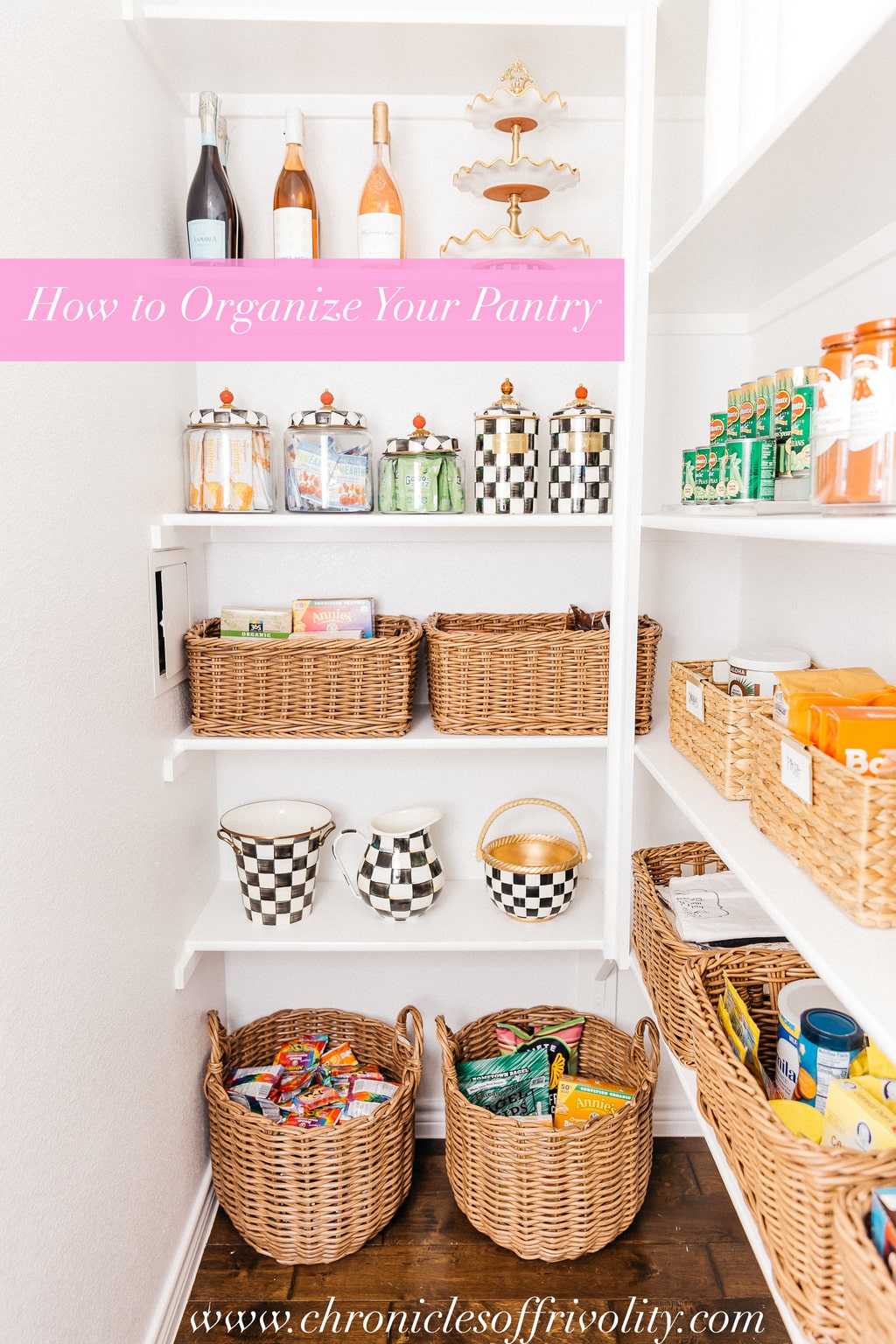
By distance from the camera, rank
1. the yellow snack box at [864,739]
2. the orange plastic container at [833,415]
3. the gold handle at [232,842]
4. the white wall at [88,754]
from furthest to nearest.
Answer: the gold handle at [232,842] → the white wall at [88,754] → the yellow snack box at [864,739] → the orange plastic container at [833,415]

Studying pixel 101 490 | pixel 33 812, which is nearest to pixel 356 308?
pixel 101 490

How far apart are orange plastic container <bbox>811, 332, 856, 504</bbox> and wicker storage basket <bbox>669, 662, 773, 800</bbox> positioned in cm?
47

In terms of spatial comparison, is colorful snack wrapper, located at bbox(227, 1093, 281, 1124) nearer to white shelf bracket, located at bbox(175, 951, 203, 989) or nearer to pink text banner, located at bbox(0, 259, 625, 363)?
white shelf bracket, located at bbox(175, 951, 203, 989)

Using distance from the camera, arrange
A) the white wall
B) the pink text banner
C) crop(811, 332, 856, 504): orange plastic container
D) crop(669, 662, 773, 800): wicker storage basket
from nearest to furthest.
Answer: crop(811, 332, 856, 504): orange plastic container, the white wall, crop(669, 662, 773, 800): wicker storage basket, the pink text banner

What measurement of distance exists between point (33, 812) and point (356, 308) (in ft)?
3.79

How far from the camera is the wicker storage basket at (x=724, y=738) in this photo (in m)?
1.36

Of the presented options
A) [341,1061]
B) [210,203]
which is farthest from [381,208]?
[341,1061]

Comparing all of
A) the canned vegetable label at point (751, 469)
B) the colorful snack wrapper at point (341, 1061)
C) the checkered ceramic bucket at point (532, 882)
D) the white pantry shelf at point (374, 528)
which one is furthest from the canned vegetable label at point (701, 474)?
the colorful snack wrapper at point (341, 1061)

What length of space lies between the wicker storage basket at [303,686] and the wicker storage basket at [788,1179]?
80 centimetres

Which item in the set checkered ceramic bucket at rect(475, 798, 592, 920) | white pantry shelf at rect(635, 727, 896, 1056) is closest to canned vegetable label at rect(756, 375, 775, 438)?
white pantry shelf at rect(635, 727, 896, 1056)

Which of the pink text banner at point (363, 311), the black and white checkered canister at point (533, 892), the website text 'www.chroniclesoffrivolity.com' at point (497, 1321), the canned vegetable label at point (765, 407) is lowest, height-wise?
the website text 'www.chroniclesoffrivolity.com' at point (497, 1321)

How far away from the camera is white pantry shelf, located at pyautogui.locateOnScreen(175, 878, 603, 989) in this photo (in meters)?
1.82

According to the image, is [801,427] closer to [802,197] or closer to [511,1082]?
[802,197]

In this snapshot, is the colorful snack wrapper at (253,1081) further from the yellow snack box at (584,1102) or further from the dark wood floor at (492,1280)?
the yellow snack box at (584,1102)
